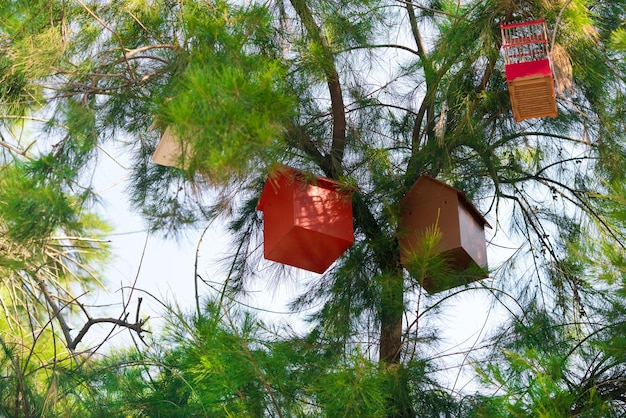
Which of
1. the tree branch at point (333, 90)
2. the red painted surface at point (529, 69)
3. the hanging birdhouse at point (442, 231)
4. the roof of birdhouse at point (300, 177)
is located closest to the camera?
the red painted surface at point (529, 69)

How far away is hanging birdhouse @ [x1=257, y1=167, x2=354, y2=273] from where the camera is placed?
319 cm

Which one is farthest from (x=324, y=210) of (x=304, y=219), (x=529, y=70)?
(x=529, y=70)

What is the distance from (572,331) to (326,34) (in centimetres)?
110

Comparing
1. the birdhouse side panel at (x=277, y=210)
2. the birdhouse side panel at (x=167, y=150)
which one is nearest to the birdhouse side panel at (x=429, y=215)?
the birdhouse side panel at (x=277, y=210)

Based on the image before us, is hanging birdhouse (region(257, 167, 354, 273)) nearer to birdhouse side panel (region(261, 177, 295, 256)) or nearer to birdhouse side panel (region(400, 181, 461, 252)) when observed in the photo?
birdhouse side panel (region(261, 177, 295, 256))

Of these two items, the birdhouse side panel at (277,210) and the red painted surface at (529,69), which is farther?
the birdhouse side panel at (277,210)

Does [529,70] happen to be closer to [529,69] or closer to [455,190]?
[529,69]

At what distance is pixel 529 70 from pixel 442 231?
21.5 inches

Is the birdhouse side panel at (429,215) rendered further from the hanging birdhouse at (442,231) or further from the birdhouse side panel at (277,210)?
the birdhouse side panel at (277,210)

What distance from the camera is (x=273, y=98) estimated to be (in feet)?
8.61

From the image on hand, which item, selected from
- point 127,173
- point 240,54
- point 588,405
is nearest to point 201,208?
point 127,173

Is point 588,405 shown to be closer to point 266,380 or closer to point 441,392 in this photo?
point 441,392

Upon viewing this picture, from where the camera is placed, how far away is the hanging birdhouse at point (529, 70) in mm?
2955

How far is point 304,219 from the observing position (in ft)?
10.4
